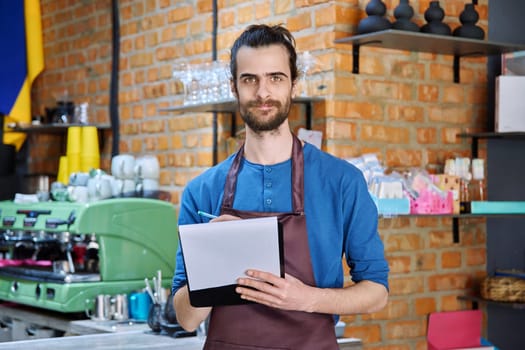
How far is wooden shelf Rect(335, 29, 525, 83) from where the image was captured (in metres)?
3.63

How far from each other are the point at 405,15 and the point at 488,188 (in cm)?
99

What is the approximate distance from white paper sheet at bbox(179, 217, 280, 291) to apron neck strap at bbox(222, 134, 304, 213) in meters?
0.26

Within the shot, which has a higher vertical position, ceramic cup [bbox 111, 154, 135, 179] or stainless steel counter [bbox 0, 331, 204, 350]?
ceramic cup [bbox 111, 154, 135, 179]

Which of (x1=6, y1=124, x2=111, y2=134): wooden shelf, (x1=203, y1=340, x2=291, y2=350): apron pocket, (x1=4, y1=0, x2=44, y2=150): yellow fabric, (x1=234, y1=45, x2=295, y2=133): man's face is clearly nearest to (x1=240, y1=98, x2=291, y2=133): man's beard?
(x1=234, y1=45, x2=295, y2=133): man's face

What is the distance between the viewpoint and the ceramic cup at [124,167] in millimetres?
4598

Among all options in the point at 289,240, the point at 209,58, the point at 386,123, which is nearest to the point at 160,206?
the point at 209,58

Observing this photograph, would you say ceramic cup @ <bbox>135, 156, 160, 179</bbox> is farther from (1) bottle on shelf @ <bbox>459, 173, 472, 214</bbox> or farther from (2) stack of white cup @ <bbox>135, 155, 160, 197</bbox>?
(1) bottle on shelf @ <bbox>459, 173, 472, 214</bbox>

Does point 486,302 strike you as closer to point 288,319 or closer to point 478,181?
point 478,181

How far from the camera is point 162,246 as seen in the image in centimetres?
449

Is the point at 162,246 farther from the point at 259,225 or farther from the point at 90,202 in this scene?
the point at 259,225

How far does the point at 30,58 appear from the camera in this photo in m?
5.70

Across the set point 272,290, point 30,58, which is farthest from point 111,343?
point 30,58

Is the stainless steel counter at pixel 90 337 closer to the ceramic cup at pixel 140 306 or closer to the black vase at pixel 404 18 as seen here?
the ceramic cup at pixel 140 306

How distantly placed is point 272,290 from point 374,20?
1744 mm
